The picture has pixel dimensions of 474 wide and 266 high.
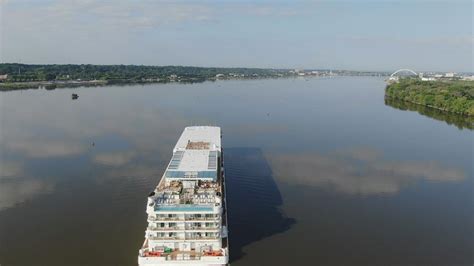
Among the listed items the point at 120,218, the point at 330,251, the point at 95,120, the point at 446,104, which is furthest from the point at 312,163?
Answer: the point at 446,104

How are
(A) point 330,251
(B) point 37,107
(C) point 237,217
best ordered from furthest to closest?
(B) point 37,107 → (C) point 237,217 → (A) point 330,251

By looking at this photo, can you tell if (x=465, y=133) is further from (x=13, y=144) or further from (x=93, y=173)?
(x=13, y=144)

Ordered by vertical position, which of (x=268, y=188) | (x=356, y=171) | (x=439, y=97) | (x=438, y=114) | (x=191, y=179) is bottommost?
(x=268, y=188)

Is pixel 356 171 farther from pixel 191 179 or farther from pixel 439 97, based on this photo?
pixel 439 97

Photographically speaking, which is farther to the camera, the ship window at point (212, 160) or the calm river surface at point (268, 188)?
the ship window at point (212, 160)

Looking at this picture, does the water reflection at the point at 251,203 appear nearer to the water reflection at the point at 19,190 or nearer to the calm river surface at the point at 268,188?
the calm river surface at the point at 268,188

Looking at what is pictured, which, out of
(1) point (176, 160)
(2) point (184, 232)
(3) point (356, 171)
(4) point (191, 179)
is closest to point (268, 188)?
(1) point (176, 160)

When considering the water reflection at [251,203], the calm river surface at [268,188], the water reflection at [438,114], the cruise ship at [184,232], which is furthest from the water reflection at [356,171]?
the water reflection at [438,114]
